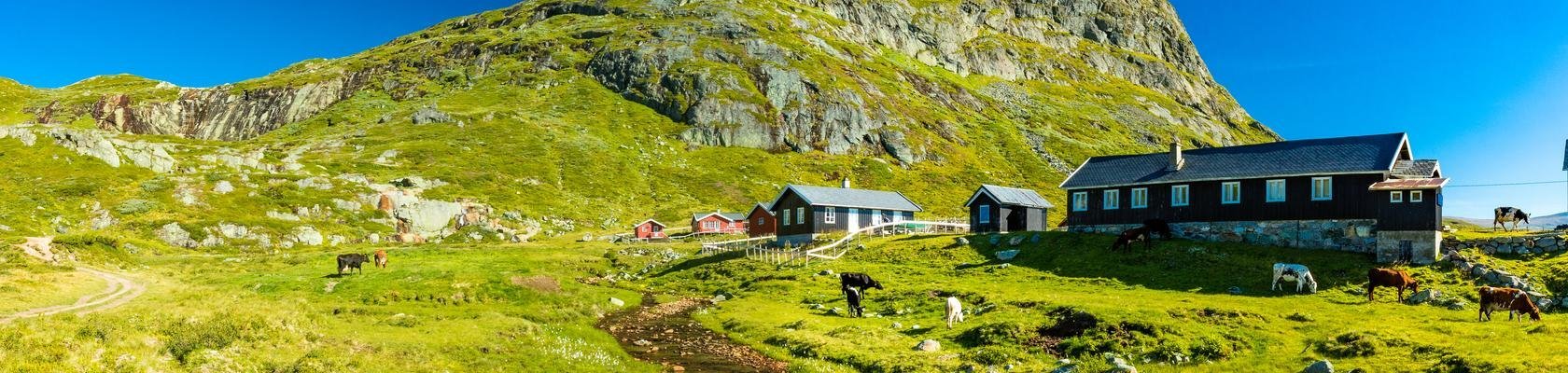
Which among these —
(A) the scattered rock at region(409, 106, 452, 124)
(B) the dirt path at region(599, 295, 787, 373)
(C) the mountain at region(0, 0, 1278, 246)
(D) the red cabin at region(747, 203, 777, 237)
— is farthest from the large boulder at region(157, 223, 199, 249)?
(A) the scattered rock at region(409, 106, 452, 124)

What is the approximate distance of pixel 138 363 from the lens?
20.2m

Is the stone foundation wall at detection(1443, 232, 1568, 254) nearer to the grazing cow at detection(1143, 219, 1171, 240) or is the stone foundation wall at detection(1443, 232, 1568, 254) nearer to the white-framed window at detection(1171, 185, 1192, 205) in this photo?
the grazing cow at detection(1143, 219, 1171, 240)

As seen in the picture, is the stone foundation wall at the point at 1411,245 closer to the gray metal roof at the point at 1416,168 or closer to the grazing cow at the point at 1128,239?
the gray metal roof at the point at 1416,168

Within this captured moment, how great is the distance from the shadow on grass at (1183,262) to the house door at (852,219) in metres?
23.5

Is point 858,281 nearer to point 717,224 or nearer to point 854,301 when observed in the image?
point 854,301

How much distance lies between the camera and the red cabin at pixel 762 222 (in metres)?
89.2

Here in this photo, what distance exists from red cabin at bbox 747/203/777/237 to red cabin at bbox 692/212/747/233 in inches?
533

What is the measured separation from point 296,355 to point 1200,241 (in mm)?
51444

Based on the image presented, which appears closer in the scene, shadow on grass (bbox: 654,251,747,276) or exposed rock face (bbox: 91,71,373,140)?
shadow on grass (bbox: 654,251,747,276)

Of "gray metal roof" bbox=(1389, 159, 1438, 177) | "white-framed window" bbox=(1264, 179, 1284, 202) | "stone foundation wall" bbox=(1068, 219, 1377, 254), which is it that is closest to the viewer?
"stone foundation wall" bbox=(1068, 219, 1377, 254)

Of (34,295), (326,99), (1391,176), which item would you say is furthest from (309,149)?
(1391,176)

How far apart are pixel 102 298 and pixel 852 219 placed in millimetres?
57958

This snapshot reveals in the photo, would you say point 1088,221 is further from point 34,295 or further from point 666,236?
point 34,295

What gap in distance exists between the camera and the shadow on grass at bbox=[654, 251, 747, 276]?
61228 mm
